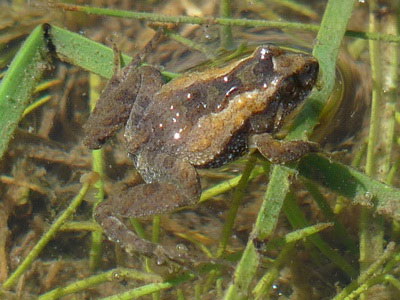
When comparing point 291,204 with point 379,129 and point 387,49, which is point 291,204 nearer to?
point 379,129

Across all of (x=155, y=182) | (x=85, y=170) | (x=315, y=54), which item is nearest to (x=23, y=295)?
(x=85, y=170)

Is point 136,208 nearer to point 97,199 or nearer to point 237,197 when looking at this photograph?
point 237,197

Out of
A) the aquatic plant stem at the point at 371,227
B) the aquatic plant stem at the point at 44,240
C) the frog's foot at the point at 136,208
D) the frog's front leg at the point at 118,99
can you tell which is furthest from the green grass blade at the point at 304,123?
the aquatic plant stem at the point at 44,240

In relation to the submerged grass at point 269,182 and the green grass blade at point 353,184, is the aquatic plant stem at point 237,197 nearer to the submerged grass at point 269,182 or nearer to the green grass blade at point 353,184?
the submerged grass at point 269,182

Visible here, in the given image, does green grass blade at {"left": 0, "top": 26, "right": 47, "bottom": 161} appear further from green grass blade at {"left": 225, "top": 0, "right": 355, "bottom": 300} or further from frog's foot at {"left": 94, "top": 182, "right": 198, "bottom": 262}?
green grass blade at {"left": 225, "top": 0, "right": 355, "bottom": 300}

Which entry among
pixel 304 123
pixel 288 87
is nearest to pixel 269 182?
pixel 304 123

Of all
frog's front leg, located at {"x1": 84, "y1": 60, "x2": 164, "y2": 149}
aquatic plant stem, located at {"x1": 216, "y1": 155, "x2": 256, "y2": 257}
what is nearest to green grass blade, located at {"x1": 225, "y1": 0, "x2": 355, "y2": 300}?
aquatic plant stem, located at {"x1": 216, "y1": 155, "x2": 256, "y2": 257}

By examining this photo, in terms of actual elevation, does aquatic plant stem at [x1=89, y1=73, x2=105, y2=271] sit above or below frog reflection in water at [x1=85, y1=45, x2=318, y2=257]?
below
